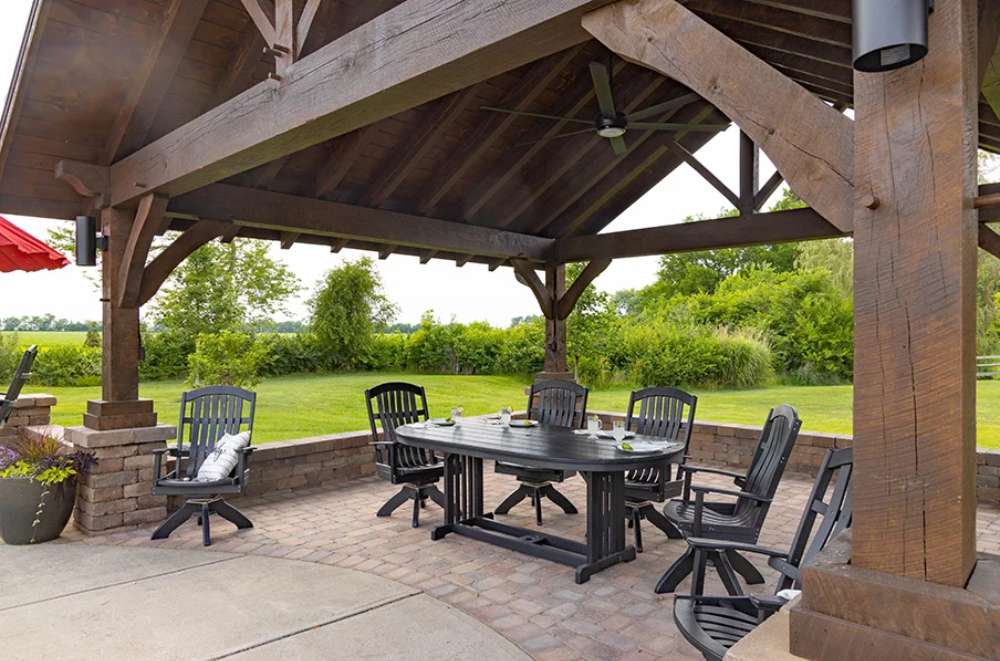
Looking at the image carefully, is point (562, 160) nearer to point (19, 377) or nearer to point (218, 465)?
point (218, 465)

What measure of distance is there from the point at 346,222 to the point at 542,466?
10.4 feet

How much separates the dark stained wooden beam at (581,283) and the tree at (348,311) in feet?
22.0

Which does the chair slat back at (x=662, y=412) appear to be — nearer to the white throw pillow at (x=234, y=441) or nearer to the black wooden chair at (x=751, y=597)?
the black wooden chair at (x=751, y=597)

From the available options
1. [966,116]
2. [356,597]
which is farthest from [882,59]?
[356,597]

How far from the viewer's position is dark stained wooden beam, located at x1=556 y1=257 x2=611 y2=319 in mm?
7699

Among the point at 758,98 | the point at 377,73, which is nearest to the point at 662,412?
the point at 377,73

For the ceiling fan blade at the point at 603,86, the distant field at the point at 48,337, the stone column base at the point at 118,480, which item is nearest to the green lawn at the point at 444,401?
the distant field at the point at 48,337

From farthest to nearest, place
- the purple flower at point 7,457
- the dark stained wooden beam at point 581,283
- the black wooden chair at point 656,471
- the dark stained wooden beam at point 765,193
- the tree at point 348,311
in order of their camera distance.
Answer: the tree at point 348,311 < the dark stained wooden beam at point 581,283 < the dark stained wooden beam at point 765,193 < the purple flower at point 7,457 < the black wooden chair at point 656,471

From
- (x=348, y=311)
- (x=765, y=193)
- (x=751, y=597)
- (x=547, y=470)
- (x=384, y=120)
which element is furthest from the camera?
(x=348, y=311)

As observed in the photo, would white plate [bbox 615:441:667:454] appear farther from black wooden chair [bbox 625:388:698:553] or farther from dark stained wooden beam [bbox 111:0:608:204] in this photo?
dark stained wooden beam [bbox 111:0:608:204]

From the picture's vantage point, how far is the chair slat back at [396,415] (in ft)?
17.5

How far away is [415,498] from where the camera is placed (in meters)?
5.11

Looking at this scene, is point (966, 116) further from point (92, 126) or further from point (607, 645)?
point (92, 126)

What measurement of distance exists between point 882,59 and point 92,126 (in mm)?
5167
